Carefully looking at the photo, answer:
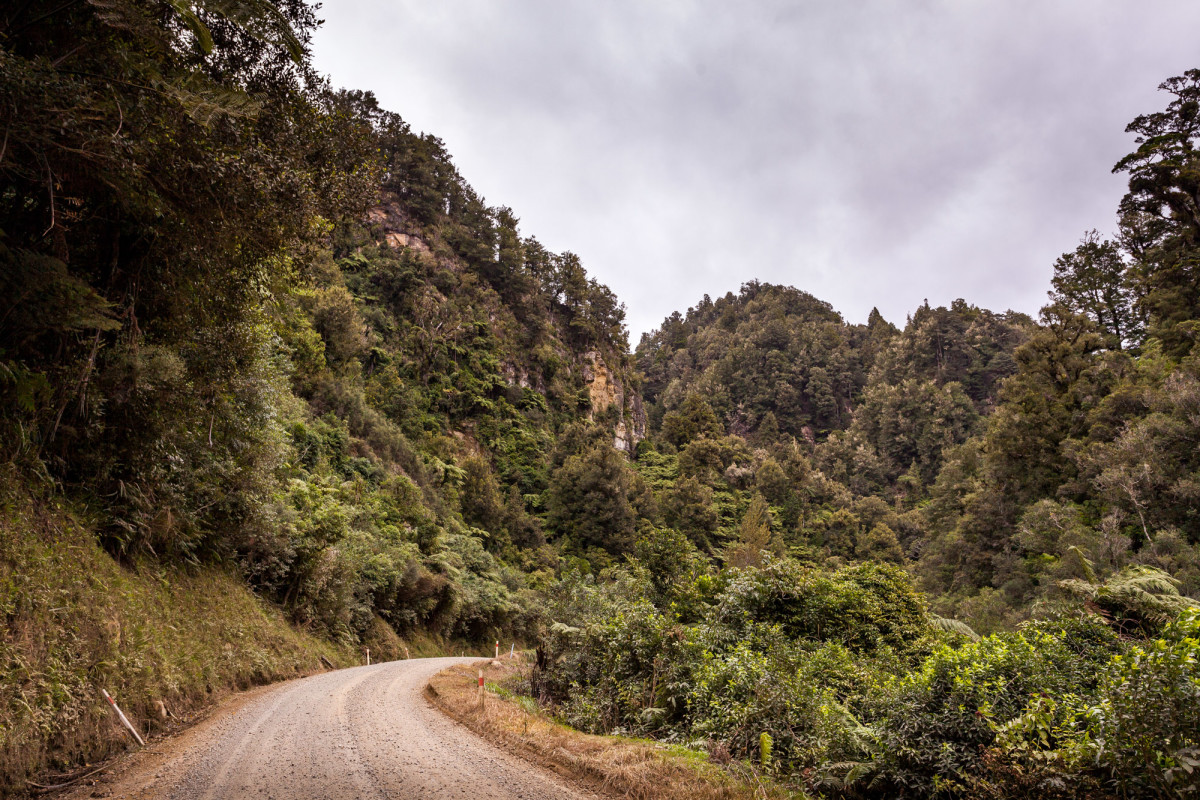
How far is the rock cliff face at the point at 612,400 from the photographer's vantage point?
58719 millimetres

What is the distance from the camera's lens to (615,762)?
6.14 metres

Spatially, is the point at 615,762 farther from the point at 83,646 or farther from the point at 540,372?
the point at 540,372

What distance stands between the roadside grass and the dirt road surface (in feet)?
1.86

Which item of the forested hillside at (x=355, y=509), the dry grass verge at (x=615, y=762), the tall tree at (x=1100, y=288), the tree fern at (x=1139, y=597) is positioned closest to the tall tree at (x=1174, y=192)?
the forested hillside at (x=355, y=509)

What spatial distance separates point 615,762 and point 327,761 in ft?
10.7

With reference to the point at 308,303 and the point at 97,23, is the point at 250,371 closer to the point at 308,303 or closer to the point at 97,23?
the point at 97,23

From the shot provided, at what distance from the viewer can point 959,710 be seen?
5297 mm

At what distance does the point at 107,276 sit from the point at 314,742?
6.85 metres

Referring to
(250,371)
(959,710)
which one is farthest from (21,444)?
(959,710)

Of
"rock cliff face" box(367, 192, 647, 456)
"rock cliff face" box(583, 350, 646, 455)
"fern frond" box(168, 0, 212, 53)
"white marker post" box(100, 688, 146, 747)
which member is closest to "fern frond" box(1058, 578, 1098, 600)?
"white marker post" box(100, 688, 146, 747)

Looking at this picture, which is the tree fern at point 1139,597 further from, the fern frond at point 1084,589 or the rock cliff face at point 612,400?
the rock cliff face at point 612,400

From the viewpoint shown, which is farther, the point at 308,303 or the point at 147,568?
the point at 308,303

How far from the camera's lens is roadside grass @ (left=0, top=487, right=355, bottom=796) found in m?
5.47

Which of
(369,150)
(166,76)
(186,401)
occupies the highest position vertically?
(369,150)
